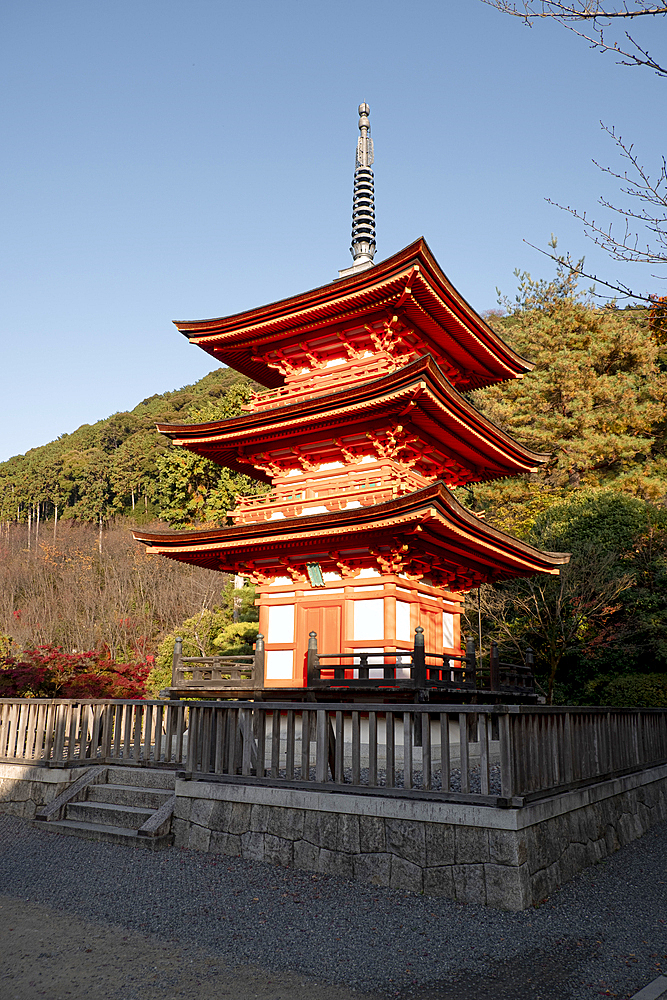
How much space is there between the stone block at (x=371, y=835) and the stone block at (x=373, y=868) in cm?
5

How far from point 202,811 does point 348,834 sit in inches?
82.2

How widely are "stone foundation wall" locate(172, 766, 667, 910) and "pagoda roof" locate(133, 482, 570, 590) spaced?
6216 millimetres

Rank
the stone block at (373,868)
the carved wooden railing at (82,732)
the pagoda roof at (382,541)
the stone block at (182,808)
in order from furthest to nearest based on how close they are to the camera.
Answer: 1. the pagoda roof at (382,541)
2. the carved wooden railing at (82,732)
3. the stone block at (182,808)
4. the stone block at (373,868)

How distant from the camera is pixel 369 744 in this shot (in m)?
7.27

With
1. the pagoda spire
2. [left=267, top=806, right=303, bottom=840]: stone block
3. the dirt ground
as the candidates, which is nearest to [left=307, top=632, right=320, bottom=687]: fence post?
[left=267, top=806, right=303, bottom=840]: stone block

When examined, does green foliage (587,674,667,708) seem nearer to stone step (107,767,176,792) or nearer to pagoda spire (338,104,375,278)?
stone step (107,767,176,792)

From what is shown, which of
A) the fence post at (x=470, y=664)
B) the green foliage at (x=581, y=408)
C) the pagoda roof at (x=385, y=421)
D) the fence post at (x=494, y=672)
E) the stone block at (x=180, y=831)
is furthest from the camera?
the green foliage at (x=581, y=408)

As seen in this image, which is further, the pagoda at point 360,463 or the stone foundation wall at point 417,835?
the pagoda at point 360,463

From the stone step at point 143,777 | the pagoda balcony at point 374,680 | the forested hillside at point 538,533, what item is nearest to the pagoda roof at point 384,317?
the forested hillside at point 538,533

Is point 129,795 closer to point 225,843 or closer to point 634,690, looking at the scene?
point 225,843

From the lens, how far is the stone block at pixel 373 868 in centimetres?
662

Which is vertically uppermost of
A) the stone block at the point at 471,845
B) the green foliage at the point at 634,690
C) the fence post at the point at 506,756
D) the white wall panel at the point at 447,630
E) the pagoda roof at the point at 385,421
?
the pagoda roof at the point at 385,421

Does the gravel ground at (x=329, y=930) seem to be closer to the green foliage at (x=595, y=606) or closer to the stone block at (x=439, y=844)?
the stone block at (x=439, y=844)

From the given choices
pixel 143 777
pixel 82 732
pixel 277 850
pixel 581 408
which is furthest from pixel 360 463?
pixel 581 408
